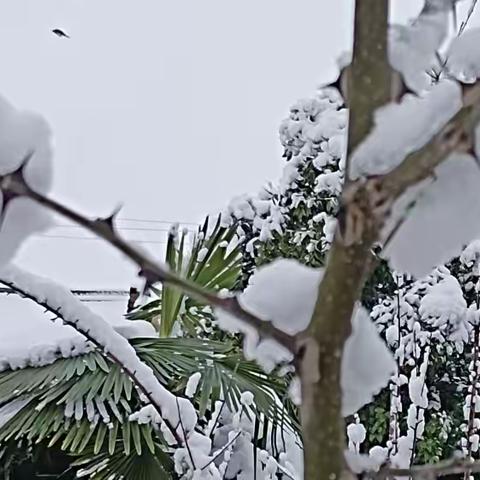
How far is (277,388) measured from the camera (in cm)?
168

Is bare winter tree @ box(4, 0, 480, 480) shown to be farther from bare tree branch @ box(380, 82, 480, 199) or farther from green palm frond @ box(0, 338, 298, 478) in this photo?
green palm frond @ box(0, 338, 298, 478)

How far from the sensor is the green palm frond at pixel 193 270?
1911mm

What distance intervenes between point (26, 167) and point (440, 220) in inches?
8.0

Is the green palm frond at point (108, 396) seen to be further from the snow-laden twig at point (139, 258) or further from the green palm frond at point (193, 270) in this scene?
the snow-laden twig at point (139, 258)

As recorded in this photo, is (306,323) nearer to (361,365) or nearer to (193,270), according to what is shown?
(361,365)

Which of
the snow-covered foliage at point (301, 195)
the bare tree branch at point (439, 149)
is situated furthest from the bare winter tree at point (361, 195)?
the snow-covered foliage at point (301, 195)

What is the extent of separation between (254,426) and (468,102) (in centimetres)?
143

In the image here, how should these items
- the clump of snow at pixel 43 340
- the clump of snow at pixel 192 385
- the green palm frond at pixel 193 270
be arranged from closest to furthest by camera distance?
the clump of snow at pixel 192 385
the clump of snow at pixel 43 340
the green palm frond at pixel 193 270

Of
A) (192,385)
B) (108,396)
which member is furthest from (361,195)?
(108,396)

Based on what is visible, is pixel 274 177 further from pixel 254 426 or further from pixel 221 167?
pixel 254 426

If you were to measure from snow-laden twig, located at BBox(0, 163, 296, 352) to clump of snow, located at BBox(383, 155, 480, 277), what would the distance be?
0.07 meters

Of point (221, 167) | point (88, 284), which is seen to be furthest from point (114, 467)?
point (221, 167)

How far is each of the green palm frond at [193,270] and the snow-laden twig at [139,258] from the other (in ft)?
4.88

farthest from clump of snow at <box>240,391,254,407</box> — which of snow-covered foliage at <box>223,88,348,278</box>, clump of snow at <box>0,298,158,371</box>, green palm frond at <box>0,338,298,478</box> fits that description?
snow-covered foliage at <box>223,88,348,278</box>
